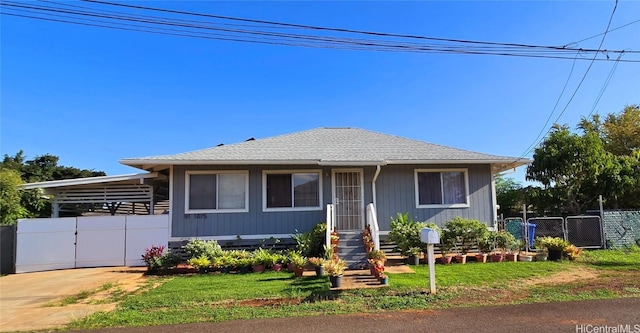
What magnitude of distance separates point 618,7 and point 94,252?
631 inches

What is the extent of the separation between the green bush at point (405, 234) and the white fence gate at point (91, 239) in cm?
681

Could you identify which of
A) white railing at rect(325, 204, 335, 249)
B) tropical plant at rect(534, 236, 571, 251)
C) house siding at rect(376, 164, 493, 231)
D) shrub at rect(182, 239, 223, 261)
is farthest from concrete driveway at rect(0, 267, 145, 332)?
tropical plant at rect(534, 236, 571, 251)

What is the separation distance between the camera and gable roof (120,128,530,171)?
11.2 meters

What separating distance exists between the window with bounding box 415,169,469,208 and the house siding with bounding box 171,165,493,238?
0.17 m

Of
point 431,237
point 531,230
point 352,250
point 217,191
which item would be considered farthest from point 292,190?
point 531,230

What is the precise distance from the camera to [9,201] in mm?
12359

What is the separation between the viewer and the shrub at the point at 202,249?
1013 cm

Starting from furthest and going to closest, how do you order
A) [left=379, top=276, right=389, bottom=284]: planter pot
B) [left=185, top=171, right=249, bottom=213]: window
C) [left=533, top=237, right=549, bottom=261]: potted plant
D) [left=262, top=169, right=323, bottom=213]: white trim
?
[left=262, top=169, right=323, bottom=213]: white trim → [left=185, top=171, right=249, bottom=213]: window → [left=533, top=237, right=549, bottom=261]: potted plant → [left=379, top=276, right=389, bottom=284]: planter pot

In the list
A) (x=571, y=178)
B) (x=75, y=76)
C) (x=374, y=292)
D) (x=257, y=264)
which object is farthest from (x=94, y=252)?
(x=571, y=178)

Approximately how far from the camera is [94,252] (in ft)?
37.2

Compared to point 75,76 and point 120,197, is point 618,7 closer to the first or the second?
point 120,197

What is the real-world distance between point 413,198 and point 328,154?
312cm

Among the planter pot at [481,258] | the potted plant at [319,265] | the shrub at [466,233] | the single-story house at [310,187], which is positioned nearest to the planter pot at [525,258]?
the planter pot at [481,258]

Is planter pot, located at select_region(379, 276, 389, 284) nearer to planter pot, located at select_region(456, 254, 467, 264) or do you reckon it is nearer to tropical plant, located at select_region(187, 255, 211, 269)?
planter pot, located at select_region(456, 254, 467, 264)
